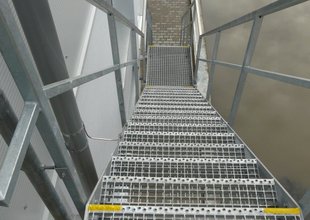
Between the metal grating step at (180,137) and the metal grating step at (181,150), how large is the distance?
22 centimetres

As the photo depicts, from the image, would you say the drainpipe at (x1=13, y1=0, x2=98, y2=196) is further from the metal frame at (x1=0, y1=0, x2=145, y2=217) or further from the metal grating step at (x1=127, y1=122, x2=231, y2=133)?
the metal grating step at (x1=127, y1=122, x2=231, y2=133)

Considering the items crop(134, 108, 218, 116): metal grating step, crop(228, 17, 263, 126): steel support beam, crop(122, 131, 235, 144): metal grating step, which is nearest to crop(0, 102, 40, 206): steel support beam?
crop(122, 131, 235, 144): metal grating step

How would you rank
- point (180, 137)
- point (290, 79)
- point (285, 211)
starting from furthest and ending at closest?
1. point (180, 137)
2. point (290, 79)
3. point (285, 211)

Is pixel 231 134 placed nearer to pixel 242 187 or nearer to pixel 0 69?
pixel 242 187

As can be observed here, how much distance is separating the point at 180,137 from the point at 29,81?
5.18 ft

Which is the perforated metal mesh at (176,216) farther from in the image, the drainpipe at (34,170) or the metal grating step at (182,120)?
the metal grating step at (182,120)

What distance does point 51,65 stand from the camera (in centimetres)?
117

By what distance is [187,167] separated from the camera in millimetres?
1592

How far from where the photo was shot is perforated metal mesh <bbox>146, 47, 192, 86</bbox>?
595 centimetres

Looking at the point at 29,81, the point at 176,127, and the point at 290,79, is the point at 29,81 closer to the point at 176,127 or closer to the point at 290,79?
the point at 290,79

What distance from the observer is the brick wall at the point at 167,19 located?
7595 mm

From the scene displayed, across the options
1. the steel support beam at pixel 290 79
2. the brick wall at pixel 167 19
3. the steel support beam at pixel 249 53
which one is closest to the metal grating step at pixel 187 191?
the steel support beam at pixel 290 79

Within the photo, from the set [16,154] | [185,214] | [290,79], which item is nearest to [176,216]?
[185,214]

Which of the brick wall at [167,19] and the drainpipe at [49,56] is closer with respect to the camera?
the drainpipe at [49,56]
